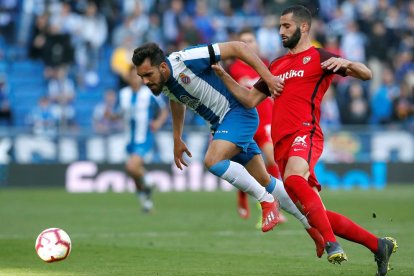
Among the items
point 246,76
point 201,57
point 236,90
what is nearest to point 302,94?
point 236,90

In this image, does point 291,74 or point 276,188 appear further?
point 276,188

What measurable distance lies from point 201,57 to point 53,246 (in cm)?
233

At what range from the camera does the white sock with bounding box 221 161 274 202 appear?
31.9 ft

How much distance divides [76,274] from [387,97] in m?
16.7

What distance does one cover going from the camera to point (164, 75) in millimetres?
9430

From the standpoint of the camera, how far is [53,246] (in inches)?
364

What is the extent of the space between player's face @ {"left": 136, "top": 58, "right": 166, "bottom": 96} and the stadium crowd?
540 inches

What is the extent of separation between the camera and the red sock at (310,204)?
8.27m

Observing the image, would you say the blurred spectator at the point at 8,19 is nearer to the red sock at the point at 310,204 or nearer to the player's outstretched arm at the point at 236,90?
the player's outstretched arm at the point at 236,90

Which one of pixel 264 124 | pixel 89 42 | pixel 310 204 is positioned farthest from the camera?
pixel 89 42

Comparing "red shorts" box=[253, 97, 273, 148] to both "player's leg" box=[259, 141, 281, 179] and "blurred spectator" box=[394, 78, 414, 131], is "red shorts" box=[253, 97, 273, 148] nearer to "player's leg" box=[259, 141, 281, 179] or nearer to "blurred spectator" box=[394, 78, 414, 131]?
"player's leg" box=[259, 141, 281, 179]

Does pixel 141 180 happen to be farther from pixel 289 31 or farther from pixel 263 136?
pixel 289 31

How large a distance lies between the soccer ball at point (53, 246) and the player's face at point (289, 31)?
9.28 ft

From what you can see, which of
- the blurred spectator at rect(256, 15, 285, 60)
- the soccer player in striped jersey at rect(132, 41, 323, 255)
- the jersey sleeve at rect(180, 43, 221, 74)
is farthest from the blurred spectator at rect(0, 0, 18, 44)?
the jersey sleeve at rect(180, 43, 221, 74)
